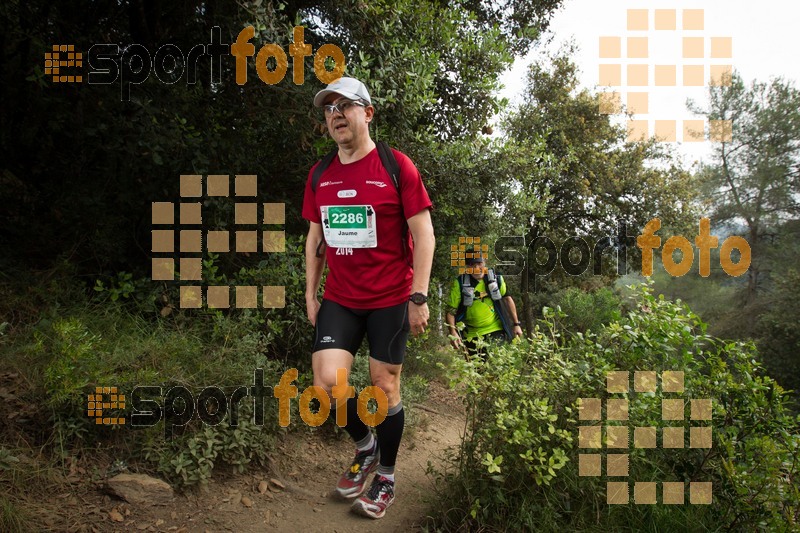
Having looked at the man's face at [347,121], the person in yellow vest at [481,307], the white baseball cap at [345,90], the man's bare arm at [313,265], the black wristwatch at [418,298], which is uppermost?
the white baseball cap at [345,90]

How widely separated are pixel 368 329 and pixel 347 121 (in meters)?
1.34

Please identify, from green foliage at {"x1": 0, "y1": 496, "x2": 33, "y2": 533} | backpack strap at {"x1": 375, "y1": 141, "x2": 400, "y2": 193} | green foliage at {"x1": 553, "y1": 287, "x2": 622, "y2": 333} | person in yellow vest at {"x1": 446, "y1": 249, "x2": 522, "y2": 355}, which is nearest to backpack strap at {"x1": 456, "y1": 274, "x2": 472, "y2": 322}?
person in yellow vest at {"x1": 446, "y1": 249, "x2": 522, "y2": 355}

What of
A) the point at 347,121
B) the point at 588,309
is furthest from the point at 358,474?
the point at 588,309

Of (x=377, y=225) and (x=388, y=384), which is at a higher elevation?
(x=377, y=225)

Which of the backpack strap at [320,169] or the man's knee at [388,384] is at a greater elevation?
the backpack strap at [320,169]

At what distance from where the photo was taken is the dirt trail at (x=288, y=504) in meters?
3.47

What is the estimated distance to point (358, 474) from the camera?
155 inches

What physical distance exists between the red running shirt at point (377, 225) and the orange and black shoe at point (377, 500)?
126 cm

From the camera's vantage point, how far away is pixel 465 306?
6805mm

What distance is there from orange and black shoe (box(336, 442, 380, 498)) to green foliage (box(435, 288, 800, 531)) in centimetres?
60

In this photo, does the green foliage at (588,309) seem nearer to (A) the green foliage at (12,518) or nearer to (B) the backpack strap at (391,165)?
(B) the backpack strap at (391,165)

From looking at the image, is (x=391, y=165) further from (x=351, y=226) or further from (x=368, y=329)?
(x=368, y=329)

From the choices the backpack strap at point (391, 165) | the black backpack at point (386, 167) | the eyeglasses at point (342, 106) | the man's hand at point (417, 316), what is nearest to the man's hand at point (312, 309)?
the black backpack at point (386, 167)

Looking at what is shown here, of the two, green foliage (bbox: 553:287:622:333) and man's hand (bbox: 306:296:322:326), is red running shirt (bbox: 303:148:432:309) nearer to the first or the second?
man's hand (bbox: 306:296:322:326)
